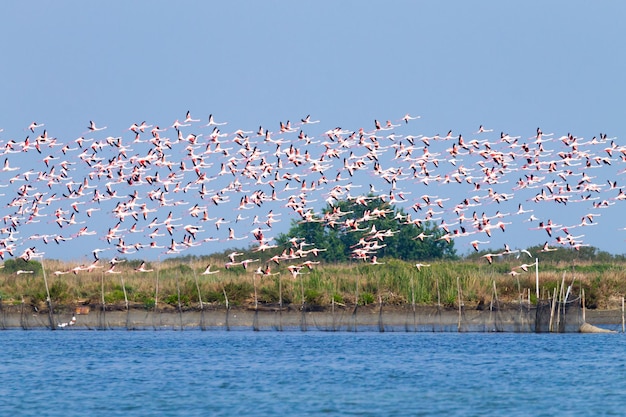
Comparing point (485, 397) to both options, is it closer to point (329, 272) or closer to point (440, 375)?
point (440, 375)

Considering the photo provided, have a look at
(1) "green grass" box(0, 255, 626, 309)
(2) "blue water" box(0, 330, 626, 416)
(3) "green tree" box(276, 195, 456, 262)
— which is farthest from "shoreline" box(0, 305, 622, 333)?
(3) "green tree" box(276, 195, 456, 262)

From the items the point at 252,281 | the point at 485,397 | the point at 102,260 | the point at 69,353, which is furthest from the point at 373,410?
the point at 102,260

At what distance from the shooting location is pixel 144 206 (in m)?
64.4

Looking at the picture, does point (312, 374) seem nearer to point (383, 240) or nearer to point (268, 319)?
point (268, 319)

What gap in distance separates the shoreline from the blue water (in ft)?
4.53

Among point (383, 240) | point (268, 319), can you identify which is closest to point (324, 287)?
point (268, 319)

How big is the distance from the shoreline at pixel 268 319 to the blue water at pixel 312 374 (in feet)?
4.53

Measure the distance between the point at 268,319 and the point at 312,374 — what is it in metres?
19.4

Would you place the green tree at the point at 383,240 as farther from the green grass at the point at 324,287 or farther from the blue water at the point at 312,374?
the blue water at the point at 312,374

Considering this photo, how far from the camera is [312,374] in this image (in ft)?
149

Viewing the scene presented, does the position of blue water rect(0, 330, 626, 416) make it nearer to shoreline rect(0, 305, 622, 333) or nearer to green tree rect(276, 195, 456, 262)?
shoreline rect(0, 305, 622, 333)

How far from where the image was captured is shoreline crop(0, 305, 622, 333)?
63.3 m

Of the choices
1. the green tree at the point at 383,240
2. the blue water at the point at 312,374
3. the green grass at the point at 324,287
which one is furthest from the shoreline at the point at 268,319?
the green tree at the point at 383,240

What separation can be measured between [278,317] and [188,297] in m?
5.25
